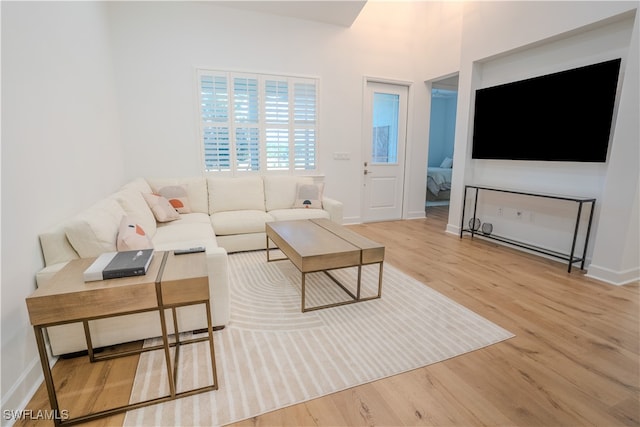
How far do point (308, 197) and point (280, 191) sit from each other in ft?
1.27

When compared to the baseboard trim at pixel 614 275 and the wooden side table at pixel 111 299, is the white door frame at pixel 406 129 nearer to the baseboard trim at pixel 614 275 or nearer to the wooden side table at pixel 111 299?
the baseboard trim at pixel 614 275

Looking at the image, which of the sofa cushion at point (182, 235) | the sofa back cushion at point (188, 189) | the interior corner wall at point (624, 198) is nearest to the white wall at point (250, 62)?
the sofa back cushion at point (188, 189)

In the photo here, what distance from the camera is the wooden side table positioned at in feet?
4.15

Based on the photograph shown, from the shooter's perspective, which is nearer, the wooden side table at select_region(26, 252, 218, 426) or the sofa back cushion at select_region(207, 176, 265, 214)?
the wooden side table at select_region(26, 252, 218, 426)

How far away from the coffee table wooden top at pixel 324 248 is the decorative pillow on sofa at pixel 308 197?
114cm

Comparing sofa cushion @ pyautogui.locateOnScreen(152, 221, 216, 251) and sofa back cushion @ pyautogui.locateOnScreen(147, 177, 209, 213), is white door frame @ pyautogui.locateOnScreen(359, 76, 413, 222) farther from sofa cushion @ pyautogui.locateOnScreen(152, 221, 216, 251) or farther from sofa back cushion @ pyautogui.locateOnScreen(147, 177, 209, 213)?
sofa cushion @ pyautogui.locateOnScreen(152, 221, 216, 251)

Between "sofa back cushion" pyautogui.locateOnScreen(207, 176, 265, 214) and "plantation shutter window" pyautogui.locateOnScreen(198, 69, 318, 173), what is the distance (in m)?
0.41

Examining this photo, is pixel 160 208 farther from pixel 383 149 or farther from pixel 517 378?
pixel 383 149

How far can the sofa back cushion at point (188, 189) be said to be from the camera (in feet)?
12.1

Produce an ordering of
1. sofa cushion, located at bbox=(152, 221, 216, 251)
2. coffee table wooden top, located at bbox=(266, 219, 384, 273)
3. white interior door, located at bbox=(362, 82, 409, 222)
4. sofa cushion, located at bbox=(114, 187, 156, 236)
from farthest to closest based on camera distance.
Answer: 1. white interior door, located at bbox=(362, 82, 409, 222)
2. sofa cushion, located at bbox=(114, 187, 156, 236)
3. sofa cushion, located at bbox=(152, 221, 216, 251)
4. coffee table wooden top, located at bbox=(266, 219, 384, 273)

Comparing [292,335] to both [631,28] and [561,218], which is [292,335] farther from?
[631,28]

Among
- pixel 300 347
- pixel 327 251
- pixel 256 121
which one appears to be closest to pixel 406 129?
pixel 256 121

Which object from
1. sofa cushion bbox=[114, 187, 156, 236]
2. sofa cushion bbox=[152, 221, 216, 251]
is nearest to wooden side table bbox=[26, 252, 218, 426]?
sofa cushion bbox=[152, 221, 216, 251]

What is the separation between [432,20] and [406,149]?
201cm
